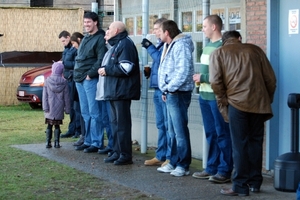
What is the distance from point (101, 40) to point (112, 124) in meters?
1.44

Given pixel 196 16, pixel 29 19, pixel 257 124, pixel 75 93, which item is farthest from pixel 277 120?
pixel 29 19

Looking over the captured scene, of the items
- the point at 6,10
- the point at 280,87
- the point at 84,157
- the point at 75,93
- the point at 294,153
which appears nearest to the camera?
the point at 294,153

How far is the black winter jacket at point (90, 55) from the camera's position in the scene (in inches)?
435

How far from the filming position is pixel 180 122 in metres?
9.15

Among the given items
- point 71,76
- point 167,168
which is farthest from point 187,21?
point 71,76

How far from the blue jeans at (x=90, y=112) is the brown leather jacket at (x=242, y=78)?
3.62 meters

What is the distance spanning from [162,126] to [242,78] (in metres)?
2.59

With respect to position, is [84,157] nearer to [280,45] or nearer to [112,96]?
[112,96]


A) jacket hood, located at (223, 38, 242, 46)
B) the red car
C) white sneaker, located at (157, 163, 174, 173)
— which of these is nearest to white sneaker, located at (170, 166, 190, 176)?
white sneaker, located at (157, 163, 174, 173)

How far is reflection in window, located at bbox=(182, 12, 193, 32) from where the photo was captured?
1081 cm

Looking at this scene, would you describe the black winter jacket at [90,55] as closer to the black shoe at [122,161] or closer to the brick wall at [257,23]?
the black shoe at [122,161]

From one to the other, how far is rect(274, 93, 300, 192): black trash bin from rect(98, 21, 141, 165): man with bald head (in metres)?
2.86

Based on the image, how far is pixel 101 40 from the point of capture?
11125 mm

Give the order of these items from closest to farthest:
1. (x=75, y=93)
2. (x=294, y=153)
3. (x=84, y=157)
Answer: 1. (x=294, y=153)
2. (x=84, y=157)
3. (x=75, y=93)
